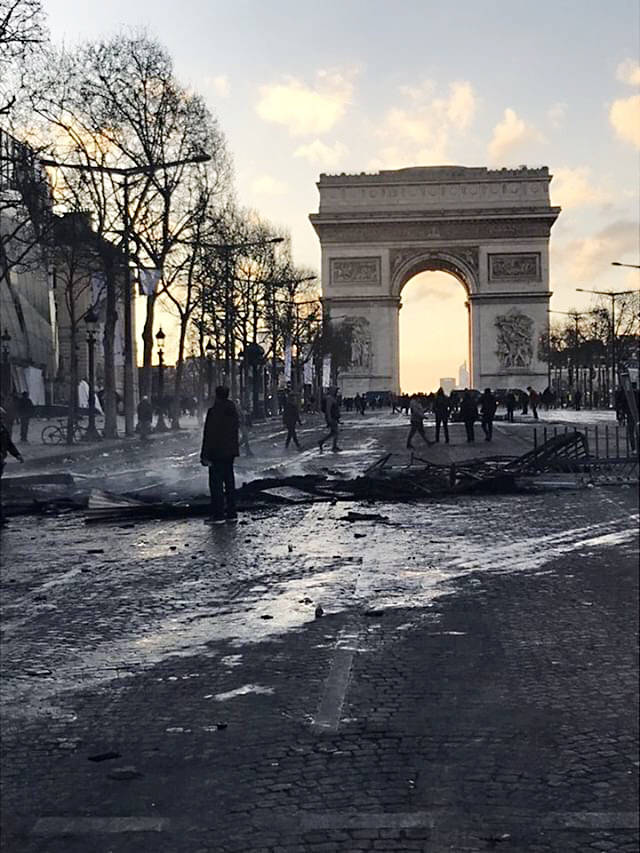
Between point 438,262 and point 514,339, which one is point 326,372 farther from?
point 438,262

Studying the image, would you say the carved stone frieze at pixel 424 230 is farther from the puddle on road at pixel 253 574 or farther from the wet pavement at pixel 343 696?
the wet pavement at pixel 343 696

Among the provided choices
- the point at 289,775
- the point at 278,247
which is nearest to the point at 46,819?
the point at 289,775

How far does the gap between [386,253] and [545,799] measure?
310 ft

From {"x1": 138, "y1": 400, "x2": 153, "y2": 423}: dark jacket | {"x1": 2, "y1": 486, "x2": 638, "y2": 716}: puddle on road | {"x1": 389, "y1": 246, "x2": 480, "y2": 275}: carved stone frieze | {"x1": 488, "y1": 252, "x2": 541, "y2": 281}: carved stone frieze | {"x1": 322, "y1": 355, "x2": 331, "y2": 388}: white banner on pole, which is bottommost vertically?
{"x1": 2, "y1": 486, "x2": 638, "y2": 716}: puddle on road

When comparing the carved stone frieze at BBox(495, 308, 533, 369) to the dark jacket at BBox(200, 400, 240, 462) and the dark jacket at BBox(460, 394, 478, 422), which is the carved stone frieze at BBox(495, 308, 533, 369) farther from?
the dark jacket at BBox(200, 400, 240, 462)

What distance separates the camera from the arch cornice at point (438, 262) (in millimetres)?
95312

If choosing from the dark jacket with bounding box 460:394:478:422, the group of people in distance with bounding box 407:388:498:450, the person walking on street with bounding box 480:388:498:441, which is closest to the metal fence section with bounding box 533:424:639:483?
the group of people in distance with bounding box 407:388:498:450

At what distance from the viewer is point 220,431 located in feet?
46.8

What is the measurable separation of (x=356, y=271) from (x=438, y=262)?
6628 mm

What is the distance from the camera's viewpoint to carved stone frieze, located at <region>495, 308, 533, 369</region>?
9312 centimetres

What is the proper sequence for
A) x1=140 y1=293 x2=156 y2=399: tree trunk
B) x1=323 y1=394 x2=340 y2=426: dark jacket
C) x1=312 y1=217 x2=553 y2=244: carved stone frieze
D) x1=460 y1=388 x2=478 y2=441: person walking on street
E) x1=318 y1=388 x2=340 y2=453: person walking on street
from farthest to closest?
x1=312 y1=217 x2=553 y2=244: carved stone frieze, x1=140 y1=293 x2=156 y2=399: tree trunk, x1=460 y1=388 x2=478 y2=441: person walking on street, x1=323 y1=394 x2=340 y2=426: dark jacket, x1=318 y1=388 x2=340 y2=453: person walking on street

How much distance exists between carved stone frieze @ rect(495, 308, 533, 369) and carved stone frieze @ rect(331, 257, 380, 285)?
33.3ft

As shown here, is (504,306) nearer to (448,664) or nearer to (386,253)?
(386,253)

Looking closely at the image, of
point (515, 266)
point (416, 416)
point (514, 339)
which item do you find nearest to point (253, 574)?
point (416, 416)
